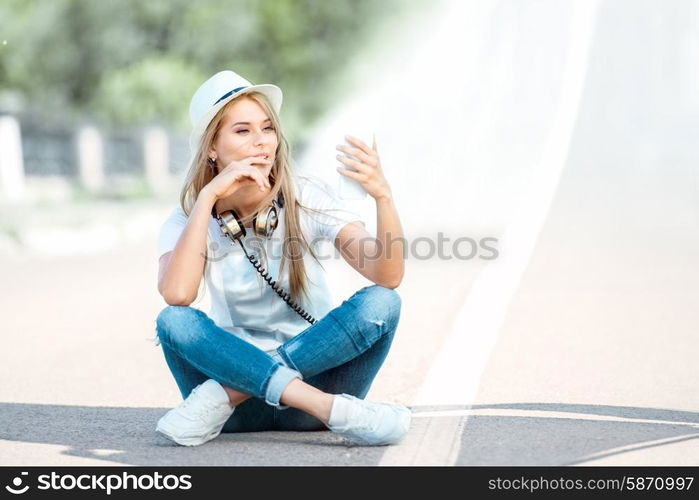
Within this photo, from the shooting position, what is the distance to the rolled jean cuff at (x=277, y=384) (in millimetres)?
3041

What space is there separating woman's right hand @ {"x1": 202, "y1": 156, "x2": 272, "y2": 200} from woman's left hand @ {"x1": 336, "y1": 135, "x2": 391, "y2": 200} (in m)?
0.31

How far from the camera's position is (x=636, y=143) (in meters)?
7.86

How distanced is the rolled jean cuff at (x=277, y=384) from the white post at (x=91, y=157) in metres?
17.8

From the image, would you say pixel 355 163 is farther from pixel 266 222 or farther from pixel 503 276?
pixel 503 276

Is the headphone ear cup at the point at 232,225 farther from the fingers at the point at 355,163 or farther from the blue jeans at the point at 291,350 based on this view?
the fingers at the point at 355,163

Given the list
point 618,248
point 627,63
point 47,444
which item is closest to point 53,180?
point 618,248

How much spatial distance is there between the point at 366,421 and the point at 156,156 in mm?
20630

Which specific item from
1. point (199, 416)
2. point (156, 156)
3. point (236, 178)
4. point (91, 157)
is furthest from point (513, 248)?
point (156, 156)

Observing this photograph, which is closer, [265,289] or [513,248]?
[265,289]

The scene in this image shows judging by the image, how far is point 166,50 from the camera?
26.7 meters

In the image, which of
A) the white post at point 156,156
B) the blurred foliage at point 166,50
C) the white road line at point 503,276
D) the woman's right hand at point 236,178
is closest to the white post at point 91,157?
the blurred foliage at point 166,50

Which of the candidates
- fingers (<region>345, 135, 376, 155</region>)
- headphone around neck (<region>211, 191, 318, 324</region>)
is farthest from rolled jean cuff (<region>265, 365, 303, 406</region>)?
fingers (<region>345, 135, 376, 155</region>)
